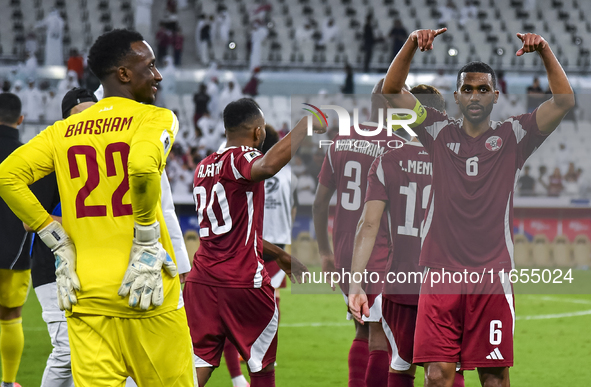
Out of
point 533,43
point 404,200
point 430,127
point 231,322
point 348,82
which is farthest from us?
point 348,82

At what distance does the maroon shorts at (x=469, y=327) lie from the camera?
401cm

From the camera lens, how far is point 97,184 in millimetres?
3238

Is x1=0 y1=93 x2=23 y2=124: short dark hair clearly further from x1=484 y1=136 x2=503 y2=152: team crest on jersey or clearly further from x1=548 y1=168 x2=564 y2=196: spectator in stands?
x1=548 y1=168 x2=564 y2=196: spectator in stands

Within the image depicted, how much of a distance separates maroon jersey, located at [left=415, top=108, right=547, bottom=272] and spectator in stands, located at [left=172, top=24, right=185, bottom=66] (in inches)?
807

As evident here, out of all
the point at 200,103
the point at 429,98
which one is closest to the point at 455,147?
the point at 429,98

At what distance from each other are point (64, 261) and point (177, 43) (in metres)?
21.3

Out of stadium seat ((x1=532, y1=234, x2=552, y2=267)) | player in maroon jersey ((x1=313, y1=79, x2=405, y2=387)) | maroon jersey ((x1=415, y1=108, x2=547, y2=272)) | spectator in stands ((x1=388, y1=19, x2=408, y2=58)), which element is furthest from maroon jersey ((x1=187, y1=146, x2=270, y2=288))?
spectator in stands ((x1=388, y1=19, x2=408, y2=58))

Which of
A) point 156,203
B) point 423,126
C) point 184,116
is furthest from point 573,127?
point 156,203

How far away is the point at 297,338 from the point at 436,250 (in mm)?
4797

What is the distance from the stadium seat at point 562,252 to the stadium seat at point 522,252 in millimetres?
499

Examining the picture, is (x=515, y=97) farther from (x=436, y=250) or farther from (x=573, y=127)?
(x=436, y=250)

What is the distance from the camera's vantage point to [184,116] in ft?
71.8

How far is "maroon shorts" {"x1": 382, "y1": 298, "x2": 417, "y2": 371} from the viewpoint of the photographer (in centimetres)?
467

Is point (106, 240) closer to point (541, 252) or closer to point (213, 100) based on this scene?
point (541, 252)
